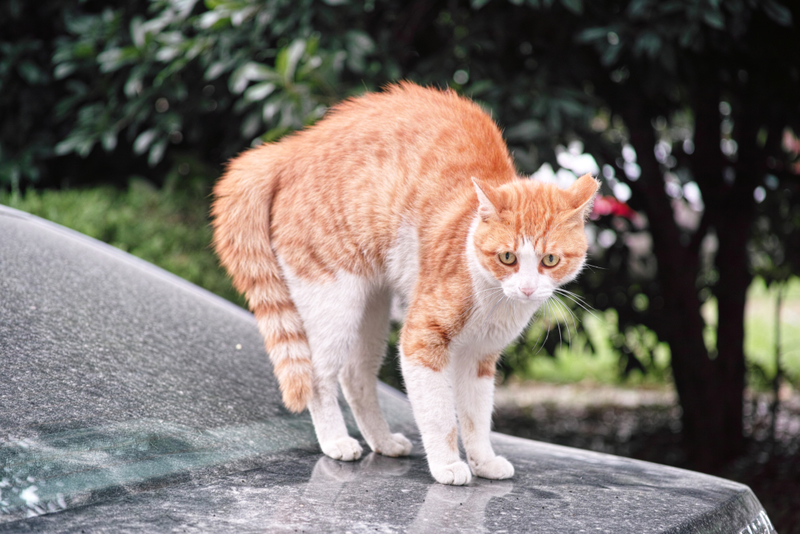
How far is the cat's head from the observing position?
6.14ft

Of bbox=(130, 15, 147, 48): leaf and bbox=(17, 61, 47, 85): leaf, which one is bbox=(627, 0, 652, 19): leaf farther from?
bbox=(17, 61, 47, 85): leaf

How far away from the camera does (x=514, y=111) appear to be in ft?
10.2

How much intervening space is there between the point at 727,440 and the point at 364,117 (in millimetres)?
3482

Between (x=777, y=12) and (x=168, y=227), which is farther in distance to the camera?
(x=168, y=227)

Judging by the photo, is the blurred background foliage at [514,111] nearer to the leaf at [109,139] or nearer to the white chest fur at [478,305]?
the leaf at [109,139]

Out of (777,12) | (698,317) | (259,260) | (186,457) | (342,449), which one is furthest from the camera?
(698,317)

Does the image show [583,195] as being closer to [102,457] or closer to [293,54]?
[102,457]

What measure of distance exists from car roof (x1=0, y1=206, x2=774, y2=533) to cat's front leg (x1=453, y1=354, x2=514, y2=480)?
3.1 inches

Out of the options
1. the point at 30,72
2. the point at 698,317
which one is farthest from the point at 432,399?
the point at 30,72

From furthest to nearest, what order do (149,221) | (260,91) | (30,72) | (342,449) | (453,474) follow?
(30,72) < (149,221) < (260,91) < (342,449) < (453,474)

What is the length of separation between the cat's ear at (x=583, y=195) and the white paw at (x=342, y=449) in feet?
2.94

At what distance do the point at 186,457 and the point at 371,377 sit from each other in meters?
0.76

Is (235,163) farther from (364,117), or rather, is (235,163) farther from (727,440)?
(727,440)

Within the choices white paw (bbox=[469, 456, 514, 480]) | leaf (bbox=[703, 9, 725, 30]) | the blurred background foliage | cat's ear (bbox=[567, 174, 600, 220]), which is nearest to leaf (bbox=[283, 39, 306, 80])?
the blurred background foliage
